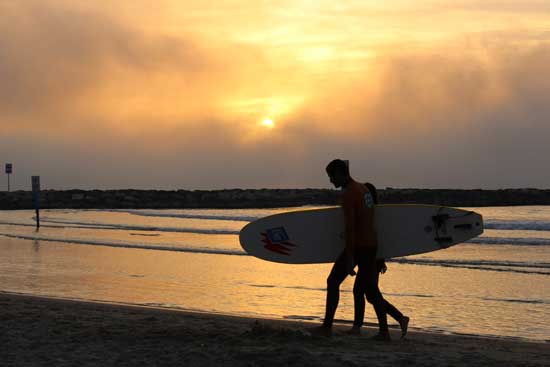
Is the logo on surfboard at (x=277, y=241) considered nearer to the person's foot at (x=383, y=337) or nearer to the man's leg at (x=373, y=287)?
the man's leg at (x=373, y=287)

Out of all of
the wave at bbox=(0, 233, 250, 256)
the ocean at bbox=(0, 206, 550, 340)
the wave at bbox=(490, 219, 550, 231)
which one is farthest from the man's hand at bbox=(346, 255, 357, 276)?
the wave at bbox=(490, 219, 550, 231)

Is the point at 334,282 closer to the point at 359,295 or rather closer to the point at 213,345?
the point at 359,295

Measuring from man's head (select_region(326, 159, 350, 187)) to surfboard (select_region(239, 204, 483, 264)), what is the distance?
4.72 feet

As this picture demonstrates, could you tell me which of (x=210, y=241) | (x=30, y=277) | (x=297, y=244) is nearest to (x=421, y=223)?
(x=297, y=244)

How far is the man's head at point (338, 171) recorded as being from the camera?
793cm

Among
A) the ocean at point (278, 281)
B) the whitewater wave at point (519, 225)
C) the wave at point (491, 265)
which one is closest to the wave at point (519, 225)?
the whitewater wave at point (519, 225)

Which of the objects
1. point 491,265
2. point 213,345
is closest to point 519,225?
point 491,265

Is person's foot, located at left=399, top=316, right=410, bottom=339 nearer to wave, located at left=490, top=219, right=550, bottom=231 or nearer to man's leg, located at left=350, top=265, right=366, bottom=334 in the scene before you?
man's leg, located at left=350, top=265, right=366, bottom=334

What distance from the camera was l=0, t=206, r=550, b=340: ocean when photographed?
1037cm

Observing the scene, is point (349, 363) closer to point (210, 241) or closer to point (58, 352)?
point (58, 352)

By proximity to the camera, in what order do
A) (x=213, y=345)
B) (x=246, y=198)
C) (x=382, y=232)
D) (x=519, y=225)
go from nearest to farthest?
(x=213, y=345) → (x=382, y=232) → (x=519, y=225) → (x=246, y=198)

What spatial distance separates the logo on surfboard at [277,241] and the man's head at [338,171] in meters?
1.98

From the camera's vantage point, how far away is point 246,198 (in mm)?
67375

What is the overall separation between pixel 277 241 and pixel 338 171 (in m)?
2.14
